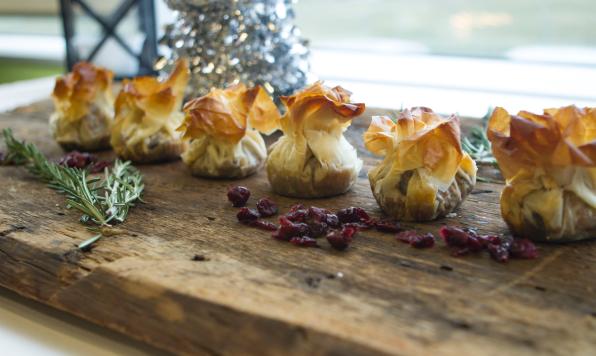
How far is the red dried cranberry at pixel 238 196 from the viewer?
53.4 inches

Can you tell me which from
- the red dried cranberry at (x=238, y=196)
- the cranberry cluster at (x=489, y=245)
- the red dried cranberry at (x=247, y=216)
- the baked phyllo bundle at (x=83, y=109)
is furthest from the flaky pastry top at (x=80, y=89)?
the cranberry cluster at (x=489, y=245)

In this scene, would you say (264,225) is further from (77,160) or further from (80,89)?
(80,89)

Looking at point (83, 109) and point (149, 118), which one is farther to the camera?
point (83, 109)

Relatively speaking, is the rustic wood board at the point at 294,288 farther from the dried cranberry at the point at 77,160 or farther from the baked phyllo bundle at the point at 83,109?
the baked phyllo bundle at the point at 83,109

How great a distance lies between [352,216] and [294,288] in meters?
0.31

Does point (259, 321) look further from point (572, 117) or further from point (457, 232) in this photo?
point (572, 117)

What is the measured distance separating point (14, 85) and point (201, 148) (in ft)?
6.13

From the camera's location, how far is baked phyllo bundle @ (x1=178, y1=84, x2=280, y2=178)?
1.49 m

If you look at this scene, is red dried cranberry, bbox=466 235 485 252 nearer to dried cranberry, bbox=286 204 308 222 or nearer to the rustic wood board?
the rustic wood board

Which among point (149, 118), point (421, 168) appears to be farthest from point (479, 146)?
point (149, 118)

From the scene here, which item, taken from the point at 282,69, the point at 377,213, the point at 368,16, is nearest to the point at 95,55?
the point at 282,69

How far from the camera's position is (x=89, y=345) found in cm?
101

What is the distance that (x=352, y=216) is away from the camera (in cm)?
125

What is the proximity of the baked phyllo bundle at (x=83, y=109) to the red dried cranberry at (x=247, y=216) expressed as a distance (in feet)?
2.43
